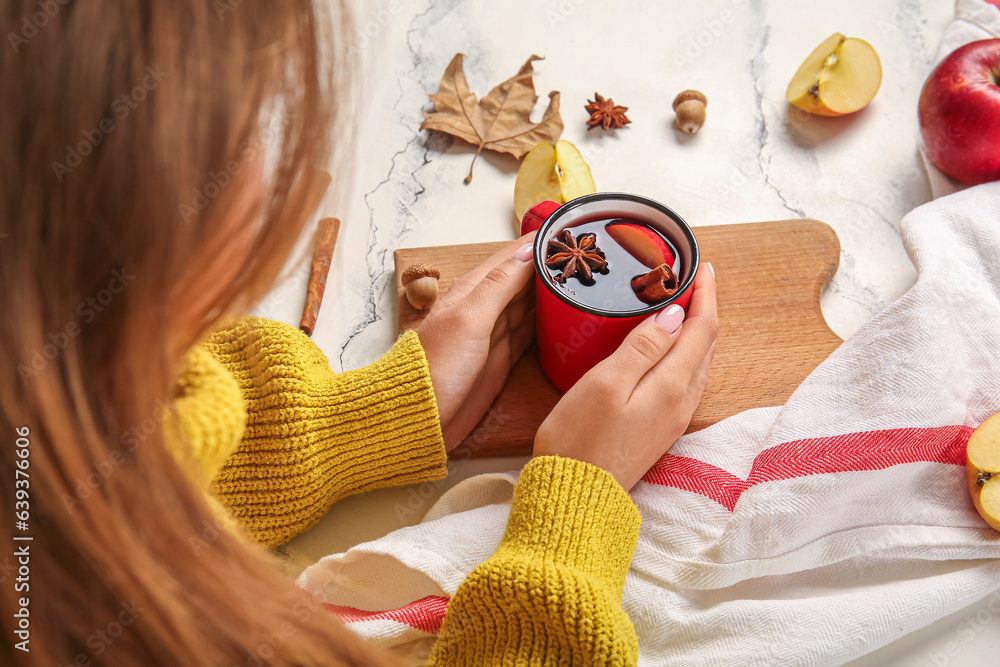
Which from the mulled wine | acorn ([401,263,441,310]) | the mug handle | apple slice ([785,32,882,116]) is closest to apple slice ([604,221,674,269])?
the mulled wine

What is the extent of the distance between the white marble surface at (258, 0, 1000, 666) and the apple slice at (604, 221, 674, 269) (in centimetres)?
23

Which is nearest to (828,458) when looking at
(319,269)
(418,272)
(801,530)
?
(801,530)

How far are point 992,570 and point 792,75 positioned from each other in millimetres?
680

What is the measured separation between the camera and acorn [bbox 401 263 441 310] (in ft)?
2.63

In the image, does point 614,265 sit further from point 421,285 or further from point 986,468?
point 986,468

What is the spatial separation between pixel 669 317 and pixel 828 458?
196mm

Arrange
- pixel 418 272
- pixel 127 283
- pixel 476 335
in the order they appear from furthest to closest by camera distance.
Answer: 1. pixel 418 272
2. pixel 476 335
3. pixel 127 283

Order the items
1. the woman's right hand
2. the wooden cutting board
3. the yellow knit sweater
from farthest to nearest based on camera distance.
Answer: the wooden cutting board, the woman's right hand, the yellow knit sweater

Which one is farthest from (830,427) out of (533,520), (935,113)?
(935,113)

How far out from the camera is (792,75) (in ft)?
3.35

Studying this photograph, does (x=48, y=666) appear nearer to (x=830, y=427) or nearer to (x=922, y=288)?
(x=830, y=427)

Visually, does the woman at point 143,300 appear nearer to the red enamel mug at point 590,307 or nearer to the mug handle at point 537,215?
the red enamel mug at point 590,307

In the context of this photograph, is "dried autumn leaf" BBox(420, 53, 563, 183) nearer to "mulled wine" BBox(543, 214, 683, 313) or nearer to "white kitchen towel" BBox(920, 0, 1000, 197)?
"mulled wine" BBox(543, 214, 683, 313)

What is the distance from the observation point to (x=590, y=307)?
654 mm
